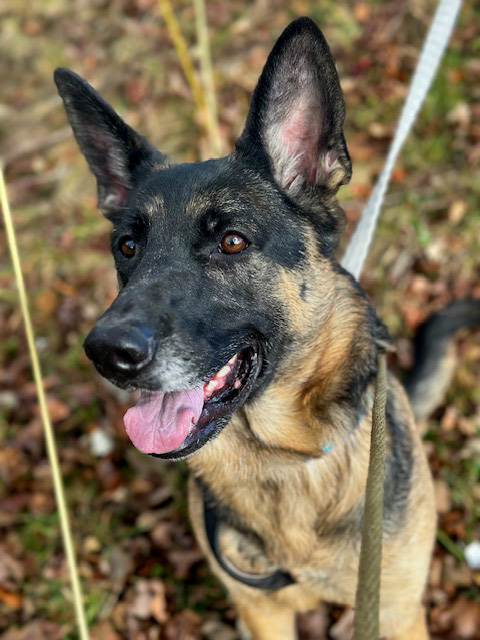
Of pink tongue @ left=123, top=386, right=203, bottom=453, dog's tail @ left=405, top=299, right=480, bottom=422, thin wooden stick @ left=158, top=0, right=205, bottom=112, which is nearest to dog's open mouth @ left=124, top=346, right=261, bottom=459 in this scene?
pink tongue @ left=123, top=386, right=203, bottom=453

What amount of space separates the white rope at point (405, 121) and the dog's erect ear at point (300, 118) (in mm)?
475

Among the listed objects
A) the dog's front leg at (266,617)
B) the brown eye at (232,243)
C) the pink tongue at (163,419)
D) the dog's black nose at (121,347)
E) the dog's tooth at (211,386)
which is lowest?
the dog's front leg at (266,617)

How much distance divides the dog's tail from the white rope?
108cm

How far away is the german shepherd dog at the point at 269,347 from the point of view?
2.41 m

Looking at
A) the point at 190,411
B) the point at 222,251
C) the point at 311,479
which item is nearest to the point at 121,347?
the point at 190,411

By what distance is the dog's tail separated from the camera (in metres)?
4.03

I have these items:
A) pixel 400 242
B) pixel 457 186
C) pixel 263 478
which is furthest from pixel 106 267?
pixel 263 478

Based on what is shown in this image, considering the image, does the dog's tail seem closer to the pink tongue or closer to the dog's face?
the dog's face

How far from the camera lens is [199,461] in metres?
2.91

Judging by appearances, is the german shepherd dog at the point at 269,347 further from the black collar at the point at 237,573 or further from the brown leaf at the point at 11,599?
the brown leaf at the point at 11,599

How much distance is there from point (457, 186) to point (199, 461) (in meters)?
3.53

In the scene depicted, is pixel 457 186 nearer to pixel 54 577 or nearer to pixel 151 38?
pixel 151 38

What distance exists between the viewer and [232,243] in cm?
257

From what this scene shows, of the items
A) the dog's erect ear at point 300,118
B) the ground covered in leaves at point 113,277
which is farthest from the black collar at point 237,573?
the dog's erect ear at point 300,118
